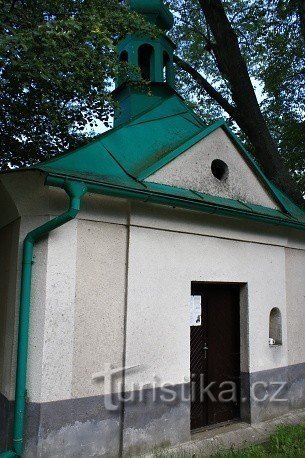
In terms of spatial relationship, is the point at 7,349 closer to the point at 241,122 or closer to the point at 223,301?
the point at 223,301

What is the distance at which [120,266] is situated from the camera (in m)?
5.20

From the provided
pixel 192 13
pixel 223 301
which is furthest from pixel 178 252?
pixel 192 13

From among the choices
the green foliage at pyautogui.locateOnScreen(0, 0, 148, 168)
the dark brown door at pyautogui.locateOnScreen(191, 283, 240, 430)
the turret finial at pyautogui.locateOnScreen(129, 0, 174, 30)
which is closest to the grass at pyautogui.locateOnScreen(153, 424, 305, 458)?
the dark brown door at pyautogui.locateOnScreen(191, 283, 240, 430)

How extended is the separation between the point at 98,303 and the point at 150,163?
2.21 metres

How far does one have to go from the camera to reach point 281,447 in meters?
5.42

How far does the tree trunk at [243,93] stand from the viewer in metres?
9.59

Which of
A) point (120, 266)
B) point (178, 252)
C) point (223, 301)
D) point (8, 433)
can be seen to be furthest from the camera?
point (223, 301)

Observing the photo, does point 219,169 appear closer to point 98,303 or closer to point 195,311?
point 195,311

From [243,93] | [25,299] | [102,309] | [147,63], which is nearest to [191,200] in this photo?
[102,309]

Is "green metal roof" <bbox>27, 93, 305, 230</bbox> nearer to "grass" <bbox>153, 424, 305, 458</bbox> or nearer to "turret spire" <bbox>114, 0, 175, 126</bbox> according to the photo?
"turret spire" <bbox>114, 0, 175, 126</bbox>

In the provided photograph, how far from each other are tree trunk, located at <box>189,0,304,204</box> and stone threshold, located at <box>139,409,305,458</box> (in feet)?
16.8

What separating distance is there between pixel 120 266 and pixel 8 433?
217 centimetres

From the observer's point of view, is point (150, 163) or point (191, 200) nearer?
point (191, 200)

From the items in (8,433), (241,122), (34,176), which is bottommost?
(8,433)
